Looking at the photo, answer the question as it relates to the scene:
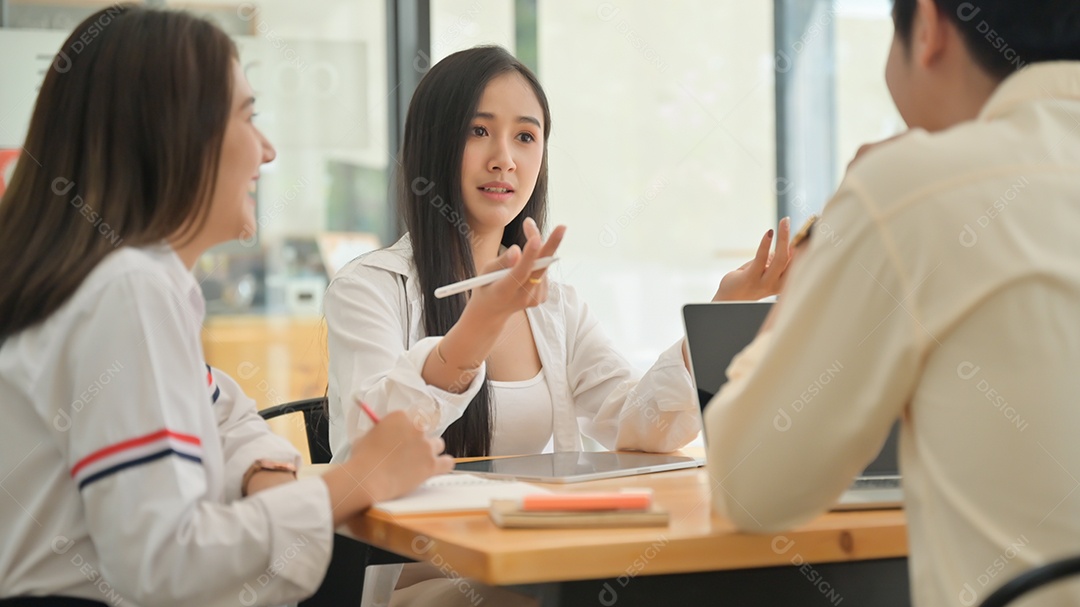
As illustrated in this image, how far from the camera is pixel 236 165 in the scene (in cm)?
135

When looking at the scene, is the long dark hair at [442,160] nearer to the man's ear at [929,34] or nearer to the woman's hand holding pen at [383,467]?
the woman's hand holding pen at [383,467]

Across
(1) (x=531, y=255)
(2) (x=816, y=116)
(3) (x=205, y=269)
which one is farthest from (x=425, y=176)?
(2) (x=816, y=116)

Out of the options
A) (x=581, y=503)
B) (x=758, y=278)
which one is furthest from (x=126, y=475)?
(x=758, y=278)

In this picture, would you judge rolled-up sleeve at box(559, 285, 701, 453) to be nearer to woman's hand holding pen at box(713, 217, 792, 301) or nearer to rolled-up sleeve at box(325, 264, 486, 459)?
woman's hand holding pen at box(713, 217, 792, 301)

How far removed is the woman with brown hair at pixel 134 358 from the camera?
1.10 meters

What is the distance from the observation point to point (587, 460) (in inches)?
68.7

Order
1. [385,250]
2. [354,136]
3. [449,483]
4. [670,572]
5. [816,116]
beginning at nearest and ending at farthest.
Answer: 1. [670,572]
2. [449,483]
3. [385,250]
4. [354,136]
5. [816,116]

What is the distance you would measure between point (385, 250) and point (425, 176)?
0.59 ft

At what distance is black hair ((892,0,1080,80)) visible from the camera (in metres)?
1.03

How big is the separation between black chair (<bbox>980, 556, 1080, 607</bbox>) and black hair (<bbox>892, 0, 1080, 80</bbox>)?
1.60ft

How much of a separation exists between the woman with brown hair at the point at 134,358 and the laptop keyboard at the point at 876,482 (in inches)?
22.2

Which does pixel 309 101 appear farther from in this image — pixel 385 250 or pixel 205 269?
pixel 385 250

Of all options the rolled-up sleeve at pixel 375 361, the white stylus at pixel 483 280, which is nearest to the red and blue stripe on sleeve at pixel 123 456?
the white stylus at pixel 483 280

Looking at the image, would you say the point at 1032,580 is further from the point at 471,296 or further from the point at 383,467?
the point at 471,296
